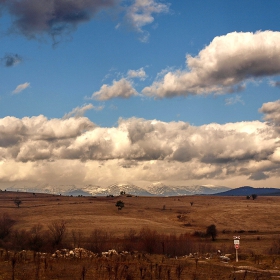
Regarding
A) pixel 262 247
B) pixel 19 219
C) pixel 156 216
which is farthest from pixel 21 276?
pixel 156 216

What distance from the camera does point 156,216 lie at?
163750mm

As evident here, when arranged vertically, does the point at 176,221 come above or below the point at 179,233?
above

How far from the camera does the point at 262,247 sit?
3548 inches

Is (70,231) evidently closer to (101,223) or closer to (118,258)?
(101,223)

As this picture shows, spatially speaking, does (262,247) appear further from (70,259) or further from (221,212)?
(221,212)

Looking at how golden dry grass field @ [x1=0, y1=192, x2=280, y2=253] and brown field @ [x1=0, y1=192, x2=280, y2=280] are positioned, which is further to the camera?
golden dry grass field @ [x1=0, y1=192, x2=280, y2=253]

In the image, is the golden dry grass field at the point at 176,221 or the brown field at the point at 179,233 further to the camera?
the golden dry grass field at the point at 176,221

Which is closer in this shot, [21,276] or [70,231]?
[21,276]

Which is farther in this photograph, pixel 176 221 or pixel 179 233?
pixel 176 221

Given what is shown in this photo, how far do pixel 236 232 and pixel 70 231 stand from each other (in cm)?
4998

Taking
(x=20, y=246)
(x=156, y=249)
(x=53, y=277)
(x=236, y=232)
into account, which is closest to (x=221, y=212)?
(x=236, y=232)

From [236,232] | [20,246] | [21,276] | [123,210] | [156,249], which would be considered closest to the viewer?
[21,276]

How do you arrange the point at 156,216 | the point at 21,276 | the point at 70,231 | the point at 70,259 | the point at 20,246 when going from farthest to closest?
the point at 156,216
the point at 70,231
the point at 20,246
the point at 70,259
the point at 21,276

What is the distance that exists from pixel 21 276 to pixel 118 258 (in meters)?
17.3
